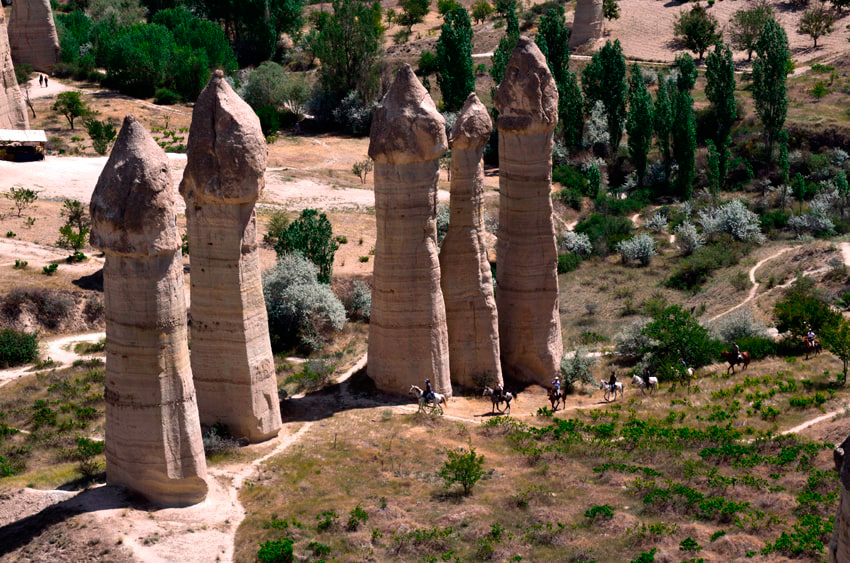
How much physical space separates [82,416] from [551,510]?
13115 mm

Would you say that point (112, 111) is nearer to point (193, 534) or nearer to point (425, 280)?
point (425, 280)

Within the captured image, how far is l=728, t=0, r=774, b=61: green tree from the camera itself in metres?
79.8

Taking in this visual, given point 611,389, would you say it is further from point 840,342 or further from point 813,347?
point 813,347

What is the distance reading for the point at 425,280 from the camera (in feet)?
103

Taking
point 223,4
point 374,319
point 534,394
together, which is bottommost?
point 534,394

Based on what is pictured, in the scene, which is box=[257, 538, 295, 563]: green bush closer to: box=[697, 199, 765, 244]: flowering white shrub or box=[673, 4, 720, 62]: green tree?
box=[697, 199, 765, 244]: flowering white shrub

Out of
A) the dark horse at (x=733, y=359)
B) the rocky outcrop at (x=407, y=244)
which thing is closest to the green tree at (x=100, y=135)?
Result: the rocky outcrop at (x=407, y=244)

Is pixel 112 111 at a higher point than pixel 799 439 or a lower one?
higher

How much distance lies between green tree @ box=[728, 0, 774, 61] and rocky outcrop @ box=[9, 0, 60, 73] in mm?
42324

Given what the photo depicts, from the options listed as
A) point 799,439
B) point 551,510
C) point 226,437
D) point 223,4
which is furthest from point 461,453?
point 223,4

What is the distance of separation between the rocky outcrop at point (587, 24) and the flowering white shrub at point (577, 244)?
110 feet

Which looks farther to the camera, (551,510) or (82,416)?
(82,416)

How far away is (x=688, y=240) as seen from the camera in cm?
5397

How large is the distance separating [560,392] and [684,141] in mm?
31138
